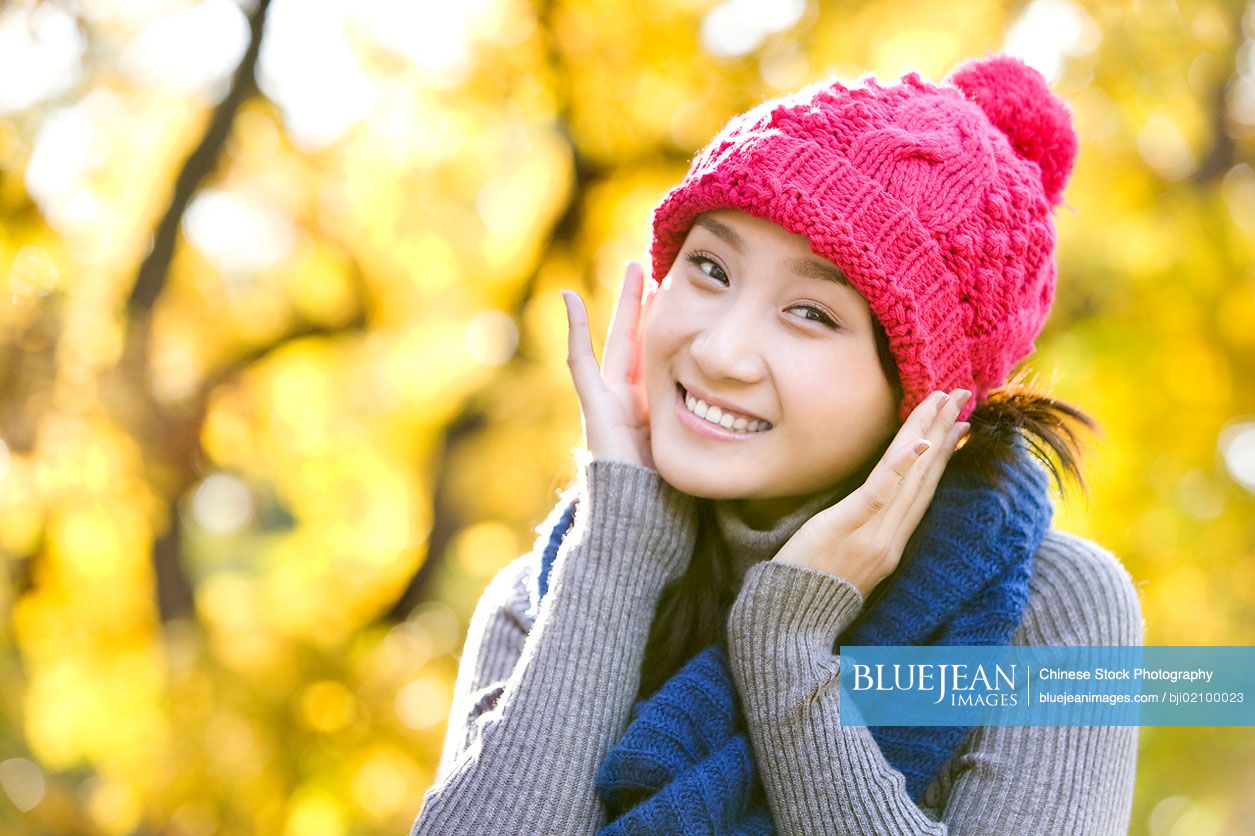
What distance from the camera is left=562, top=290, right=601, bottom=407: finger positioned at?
6.07 ft

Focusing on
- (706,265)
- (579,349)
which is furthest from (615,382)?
(706,265)

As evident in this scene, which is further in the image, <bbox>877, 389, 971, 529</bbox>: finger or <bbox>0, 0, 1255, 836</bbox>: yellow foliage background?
<bbox>0, 0, 1255, 836</bbox>: yellow foliage background

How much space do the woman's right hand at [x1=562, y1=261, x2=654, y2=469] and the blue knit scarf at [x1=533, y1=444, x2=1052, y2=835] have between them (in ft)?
1.12

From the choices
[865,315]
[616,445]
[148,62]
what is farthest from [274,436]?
[865,315]

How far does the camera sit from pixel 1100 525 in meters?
5.18

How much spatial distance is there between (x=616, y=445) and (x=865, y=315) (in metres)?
0.43

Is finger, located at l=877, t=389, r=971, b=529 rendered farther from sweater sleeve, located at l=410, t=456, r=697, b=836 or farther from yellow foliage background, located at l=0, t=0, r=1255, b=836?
yellow foliage background, located at l=0, t=0, r=1255, b=836

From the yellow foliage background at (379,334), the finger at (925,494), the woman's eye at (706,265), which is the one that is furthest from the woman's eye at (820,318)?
the yellow foliage background at (379,334)

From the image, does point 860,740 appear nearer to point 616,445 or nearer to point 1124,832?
point 1124,832

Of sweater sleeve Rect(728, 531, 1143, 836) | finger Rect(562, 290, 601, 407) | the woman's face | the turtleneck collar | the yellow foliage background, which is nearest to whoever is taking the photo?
sweater sleeve Rect(728, 531, 1143, 836)

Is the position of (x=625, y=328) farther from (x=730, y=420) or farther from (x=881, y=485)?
(x=881, y=485)

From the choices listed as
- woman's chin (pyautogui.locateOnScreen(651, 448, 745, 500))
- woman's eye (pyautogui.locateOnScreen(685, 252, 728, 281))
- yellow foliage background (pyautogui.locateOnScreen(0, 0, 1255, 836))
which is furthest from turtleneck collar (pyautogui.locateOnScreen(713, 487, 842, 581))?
yellow foliage background (pyautogui.locateOnScreen(0, 0, 1255, 836))

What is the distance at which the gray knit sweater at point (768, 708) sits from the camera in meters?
1.47

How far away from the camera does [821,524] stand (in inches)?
61.4
